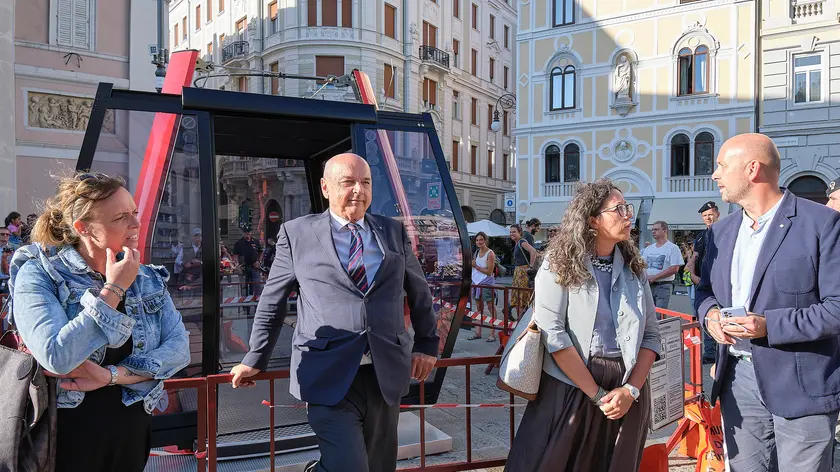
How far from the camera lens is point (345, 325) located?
2.53 m

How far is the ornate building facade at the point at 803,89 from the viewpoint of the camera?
65.8 feet

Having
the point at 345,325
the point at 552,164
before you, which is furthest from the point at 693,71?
the point at 345,325

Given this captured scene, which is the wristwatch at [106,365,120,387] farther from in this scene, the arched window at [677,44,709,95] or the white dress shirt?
the arched window at [677,44,709,95]

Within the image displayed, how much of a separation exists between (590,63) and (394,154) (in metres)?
21.8

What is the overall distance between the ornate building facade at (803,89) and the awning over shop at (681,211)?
2831 millimetres

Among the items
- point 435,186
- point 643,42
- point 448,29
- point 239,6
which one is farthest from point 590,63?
point 435,186

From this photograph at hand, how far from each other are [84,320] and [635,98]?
24647 mm

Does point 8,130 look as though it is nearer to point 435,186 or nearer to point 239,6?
point 435,186

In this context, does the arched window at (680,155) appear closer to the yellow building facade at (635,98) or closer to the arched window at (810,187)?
the yellow building facade at (635,98)

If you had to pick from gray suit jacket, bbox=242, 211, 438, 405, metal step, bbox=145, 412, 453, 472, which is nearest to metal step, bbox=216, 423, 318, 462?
metal step, bbox=145, 412, 453, 472

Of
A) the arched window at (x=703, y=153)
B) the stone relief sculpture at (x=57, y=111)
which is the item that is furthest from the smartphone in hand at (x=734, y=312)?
the arched window at (x=703, y=153)

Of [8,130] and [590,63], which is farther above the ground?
[590,63]

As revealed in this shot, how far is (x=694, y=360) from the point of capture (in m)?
4.25

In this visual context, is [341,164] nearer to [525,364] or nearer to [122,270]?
[122,270]
